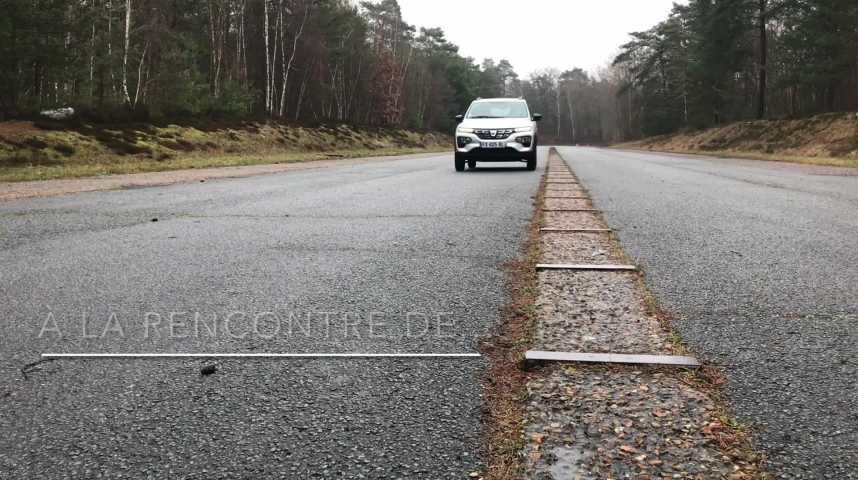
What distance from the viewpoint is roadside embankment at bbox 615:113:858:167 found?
2317 centimetres

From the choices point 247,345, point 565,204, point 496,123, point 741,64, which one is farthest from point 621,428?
point 741,64

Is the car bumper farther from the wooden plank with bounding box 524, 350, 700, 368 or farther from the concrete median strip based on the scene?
the wooden plank with bounding box 524, 350, 700, 368

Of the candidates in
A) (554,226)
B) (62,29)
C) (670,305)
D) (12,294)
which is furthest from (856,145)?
(62,29)

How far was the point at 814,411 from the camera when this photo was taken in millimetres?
1750

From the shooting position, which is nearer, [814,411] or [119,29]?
[814,411]

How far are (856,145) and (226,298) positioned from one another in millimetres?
27175

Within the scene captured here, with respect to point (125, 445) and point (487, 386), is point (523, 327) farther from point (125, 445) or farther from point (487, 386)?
point (125, 445)

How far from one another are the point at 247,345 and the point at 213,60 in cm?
3899

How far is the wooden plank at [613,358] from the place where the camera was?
Answer: 210cm

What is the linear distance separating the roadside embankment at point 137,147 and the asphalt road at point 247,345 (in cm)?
1025

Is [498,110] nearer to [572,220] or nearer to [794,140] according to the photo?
[572,220]

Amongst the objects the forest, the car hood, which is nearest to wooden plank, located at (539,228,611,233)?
the car hood

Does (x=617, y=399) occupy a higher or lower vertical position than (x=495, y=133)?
lower

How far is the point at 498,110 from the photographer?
15.0m
